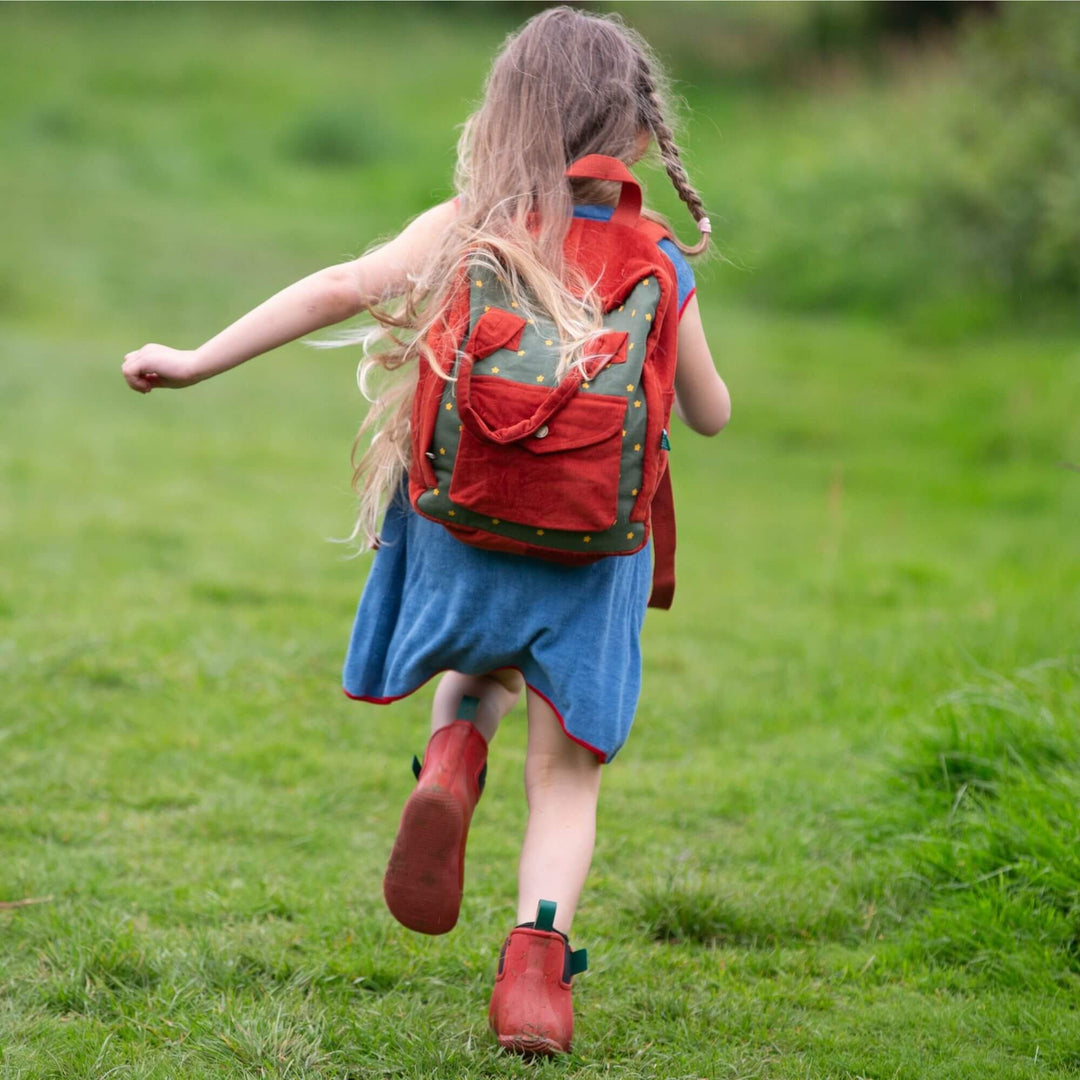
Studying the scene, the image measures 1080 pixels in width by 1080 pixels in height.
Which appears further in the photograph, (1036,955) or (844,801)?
(844,801)

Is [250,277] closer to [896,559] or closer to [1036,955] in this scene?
[896,559]

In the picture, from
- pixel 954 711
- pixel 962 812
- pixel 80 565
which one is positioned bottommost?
pixel 962 812

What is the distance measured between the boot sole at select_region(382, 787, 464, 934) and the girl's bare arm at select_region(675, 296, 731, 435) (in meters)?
0.84

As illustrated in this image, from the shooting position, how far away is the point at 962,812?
3377mm

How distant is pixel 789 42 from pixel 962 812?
21343 mm

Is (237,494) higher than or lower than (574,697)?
higher

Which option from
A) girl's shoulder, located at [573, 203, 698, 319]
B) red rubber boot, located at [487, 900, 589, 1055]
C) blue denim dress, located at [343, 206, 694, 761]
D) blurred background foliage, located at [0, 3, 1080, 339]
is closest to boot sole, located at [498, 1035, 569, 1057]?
red rubber boot, located at [487, 900, 589, 1055]

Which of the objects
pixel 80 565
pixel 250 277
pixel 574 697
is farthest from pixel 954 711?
pixel 250 277

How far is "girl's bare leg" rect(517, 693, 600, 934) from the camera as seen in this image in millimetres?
2457

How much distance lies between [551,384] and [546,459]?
116 mm

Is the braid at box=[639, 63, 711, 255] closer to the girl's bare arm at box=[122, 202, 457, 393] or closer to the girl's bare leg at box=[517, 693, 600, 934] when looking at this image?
the girl's bare arm at box=[122, 202, 457, 393]

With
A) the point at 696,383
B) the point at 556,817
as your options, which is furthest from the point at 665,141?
the point at 556,817

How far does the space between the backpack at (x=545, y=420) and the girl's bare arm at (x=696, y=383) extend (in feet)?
0.54

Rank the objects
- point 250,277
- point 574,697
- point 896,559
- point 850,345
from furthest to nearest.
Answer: point 250,277 < point 850,345 < point 896,559 < point 574,697
